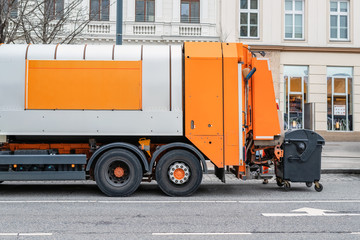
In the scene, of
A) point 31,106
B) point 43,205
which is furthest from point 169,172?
point 31,106

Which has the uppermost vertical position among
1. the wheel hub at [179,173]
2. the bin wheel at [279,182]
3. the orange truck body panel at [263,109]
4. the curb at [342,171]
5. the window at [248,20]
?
the window at [248,20]

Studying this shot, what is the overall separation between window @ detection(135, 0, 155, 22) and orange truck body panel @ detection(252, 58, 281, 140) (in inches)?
551

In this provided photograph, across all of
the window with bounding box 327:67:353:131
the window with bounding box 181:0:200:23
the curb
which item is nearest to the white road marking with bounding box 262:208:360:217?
the curb

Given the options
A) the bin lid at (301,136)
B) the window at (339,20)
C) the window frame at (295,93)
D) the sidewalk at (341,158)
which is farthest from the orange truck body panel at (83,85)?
the window at (339,20)

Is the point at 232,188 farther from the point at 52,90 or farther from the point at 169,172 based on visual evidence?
the point at 52,90

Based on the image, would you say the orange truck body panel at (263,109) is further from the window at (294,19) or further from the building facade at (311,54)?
the window at (294,19)

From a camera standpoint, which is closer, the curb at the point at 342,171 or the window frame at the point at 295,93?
the curb at the point at 342,171

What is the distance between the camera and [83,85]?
26.4 ft

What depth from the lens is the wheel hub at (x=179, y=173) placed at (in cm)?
812

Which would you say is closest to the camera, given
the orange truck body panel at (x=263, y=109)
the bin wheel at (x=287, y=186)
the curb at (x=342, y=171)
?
the orange truck body panel at (x=263, y=109)

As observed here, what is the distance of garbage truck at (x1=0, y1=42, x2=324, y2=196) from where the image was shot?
802 cm

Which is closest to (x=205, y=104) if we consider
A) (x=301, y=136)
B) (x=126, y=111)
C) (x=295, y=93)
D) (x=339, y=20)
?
(x=126, y=111)

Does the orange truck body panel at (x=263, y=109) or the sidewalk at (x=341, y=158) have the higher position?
the orange truck body panel at (x=263, y=109)

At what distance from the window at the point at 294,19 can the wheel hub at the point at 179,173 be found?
16168mm
